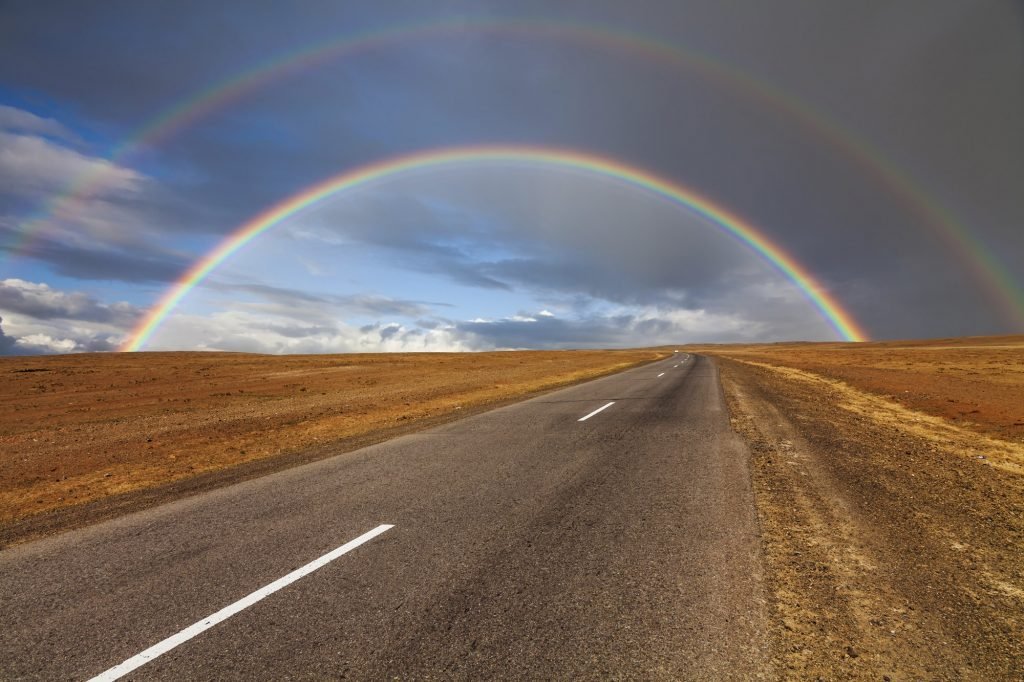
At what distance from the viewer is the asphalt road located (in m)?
3.01

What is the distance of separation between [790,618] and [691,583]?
2.36 ft

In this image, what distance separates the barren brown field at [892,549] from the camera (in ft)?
9.75

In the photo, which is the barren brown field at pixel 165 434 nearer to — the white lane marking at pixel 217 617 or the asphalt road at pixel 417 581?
the asphalt road at pixel 417 581

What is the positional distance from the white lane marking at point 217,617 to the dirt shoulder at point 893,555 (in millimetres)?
3567

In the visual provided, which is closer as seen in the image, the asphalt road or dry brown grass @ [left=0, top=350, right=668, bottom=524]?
the asphalt road

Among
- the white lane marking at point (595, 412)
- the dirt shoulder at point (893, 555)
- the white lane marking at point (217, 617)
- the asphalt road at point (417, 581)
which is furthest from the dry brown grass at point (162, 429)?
the dirt shoulder at point (893, 555)

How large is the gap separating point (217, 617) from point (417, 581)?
1.42 m

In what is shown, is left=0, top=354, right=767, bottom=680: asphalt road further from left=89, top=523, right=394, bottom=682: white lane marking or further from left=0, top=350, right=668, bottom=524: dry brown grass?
left=0, top=350, right=668, bottom=524: dry brown grass


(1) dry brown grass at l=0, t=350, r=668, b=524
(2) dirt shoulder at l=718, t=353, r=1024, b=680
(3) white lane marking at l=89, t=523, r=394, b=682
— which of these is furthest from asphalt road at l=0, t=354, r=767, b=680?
(1) dry brown grass at l=0, t=350, r=668, b=524

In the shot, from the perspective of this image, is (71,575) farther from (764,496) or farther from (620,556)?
(764,496)

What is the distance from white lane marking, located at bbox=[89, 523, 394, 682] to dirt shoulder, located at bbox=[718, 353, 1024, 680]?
3.57m

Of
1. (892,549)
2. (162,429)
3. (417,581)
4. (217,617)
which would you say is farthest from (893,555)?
(162,429)

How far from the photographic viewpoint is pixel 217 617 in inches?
137

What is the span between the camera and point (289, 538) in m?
4.94
